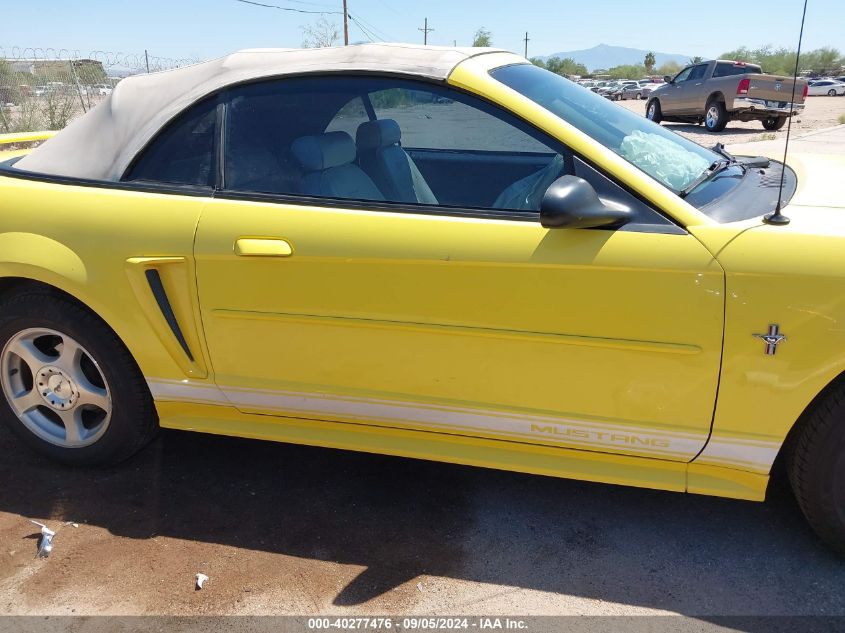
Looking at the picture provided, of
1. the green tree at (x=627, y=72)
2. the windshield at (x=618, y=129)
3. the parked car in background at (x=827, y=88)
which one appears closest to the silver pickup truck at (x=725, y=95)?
the windshield at (x=618, y=129)

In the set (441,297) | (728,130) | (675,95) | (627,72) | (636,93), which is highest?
(441,297)

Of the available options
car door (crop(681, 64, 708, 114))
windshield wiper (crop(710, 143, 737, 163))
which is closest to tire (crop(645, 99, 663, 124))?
car door (crop(681, 64, 708, 114))

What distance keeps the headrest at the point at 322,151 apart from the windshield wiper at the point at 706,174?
49.3 inches

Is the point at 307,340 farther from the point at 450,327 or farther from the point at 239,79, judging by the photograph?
the point at 239,79

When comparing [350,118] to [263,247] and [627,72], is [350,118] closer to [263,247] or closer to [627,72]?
[263,247]

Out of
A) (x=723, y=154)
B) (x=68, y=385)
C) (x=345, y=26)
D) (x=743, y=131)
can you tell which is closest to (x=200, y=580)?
(x=68, y=385)

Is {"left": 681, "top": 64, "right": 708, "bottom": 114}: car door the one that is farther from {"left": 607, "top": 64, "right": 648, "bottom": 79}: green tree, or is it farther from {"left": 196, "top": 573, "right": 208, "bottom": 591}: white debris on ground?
{"left": 607, "top": 64, "right": 648, "bottom": 79}: green tree

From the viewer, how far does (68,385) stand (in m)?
2.87

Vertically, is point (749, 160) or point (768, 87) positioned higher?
point (749, 160)

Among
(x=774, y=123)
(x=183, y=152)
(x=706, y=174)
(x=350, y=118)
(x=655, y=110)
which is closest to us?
(x=706, y=174)

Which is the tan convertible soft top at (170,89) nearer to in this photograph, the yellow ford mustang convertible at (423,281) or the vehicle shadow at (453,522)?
the yellow ford mustang convertible at (423,281)

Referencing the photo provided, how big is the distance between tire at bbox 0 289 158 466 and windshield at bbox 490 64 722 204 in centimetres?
182

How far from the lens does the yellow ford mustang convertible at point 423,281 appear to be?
6.84 feet

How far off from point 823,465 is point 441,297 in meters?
1.29
